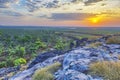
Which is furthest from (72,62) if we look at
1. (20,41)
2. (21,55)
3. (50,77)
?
(20,41)

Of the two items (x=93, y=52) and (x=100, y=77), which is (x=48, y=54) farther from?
(x=100, y=77)

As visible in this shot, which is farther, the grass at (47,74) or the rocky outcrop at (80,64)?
the grass at (47,74)

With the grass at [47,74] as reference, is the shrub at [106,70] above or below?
above

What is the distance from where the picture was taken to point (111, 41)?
24.1 meters

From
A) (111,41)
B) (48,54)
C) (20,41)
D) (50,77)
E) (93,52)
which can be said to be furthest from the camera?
(20,41)

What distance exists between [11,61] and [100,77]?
2339 inches

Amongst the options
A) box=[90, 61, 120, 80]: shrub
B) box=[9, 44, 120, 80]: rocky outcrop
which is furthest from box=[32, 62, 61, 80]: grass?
box=[90, 61, 120, 80]: shrub

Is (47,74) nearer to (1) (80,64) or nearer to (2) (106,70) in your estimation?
(1) (80,64)

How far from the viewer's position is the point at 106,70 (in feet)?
46.6

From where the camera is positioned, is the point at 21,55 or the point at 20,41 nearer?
the point at 21,55

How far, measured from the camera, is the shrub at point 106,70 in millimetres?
13898

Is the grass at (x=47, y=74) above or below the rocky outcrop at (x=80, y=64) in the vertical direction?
below

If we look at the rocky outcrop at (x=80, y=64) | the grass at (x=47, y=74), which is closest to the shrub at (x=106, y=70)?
the rocky outcrop at (x=80, y=64)

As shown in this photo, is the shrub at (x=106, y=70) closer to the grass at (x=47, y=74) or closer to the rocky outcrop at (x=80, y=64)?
the rocky outcrop at (x=80, y=64)
